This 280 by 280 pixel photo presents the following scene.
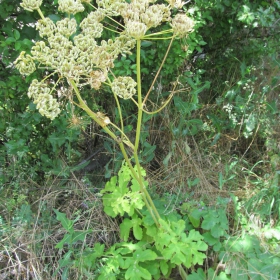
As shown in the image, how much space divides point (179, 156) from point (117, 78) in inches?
47.6

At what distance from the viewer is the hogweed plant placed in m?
1.37

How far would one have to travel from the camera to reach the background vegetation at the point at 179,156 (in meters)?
2.06

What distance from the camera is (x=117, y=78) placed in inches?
65.2

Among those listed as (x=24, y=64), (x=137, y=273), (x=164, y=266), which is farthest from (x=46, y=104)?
(x=164, y=266)

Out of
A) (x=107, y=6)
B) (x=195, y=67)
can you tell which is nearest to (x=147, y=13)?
(x=107, y=6)

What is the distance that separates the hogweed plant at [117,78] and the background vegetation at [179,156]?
198 mm

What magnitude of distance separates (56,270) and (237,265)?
39.8 inches

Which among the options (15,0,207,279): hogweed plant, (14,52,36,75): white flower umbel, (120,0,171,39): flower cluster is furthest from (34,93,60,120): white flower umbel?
(120,0,171,39): flower cluster

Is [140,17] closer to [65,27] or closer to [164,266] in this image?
[65,27]

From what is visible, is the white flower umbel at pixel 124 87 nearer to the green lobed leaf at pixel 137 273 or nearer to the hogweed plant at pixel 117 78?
the hogweed plant at pixel 117 78

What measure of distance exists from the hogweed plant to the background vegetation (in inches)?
7.8

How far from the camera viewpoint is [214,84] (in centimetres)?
316

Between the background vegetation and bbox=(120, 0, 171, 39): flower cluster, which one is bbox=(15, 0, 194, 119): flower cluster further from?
the background vegetation

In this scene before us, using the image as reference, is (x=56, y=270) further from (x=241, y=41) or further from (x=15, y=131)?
(x=241, y=41)
